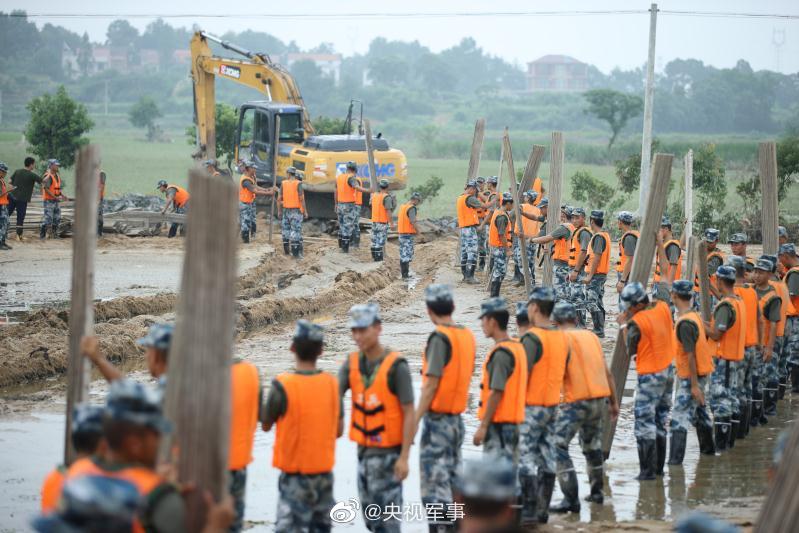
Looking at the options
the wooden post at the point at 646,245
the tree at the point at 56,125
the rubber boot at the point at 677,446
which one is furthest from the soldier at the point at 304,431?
the tree at the point at 56,125

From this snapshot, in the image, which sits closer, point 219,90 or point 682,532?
point 682,532

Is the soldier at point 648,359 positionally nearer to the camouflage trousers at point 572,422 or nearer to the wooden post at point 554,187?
the camouflage trousers at point 572,422

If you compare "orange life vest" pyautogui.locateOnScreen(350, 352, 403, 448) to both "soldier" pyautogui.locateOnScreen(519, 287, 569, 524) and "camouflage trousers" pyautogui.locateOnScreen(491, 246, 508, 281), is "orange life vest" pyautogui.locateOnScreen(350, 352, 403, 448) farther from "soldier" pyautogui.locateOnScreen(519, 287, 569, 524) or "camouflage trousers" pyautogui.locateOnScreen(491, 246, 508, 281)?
"camouflage trousers" pyautogui.locateOnScreen(491, 246, 508, 281)

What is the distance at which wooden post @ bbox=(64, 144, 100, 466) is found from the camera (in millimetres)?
7062

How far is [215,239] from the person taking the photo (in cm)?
538

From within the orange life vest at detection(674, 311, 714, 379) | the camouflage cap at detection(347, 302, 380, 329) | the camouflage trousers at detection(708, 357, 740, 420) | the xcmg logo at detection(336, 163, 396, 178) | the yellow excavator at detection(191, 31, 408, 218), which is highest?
the yellow excavator at detection(191, 31, 408, 218)

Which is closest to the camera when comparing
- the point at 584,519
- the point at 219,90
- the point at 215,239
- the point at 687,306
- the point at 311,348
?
the point at 215,239

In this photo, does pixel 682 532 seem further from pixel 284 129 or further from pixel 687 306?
pixel 284 129

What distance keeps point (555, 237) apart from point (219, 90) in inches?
4832

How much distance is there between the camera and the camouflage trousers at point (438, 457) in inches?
335

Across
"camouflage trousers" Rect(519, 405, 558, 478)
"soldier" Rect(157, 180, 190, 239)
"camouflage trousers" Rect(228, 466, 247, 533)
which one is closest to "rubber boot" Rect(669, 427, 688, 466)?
"camouflage trousers" Rect(519, 405, 558, 478)

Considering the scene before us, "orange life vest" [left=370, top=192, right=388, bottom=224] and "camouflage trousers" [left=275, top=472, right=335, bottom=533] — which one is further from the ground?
"orange life vest" [left=370, top=192, right=388, bottom=224]

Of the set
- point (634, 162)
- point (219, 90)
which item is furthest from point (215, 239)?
point (219, 90)

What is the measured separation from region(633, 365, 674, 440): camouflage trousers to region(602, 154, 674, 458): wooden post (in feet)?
1.09
